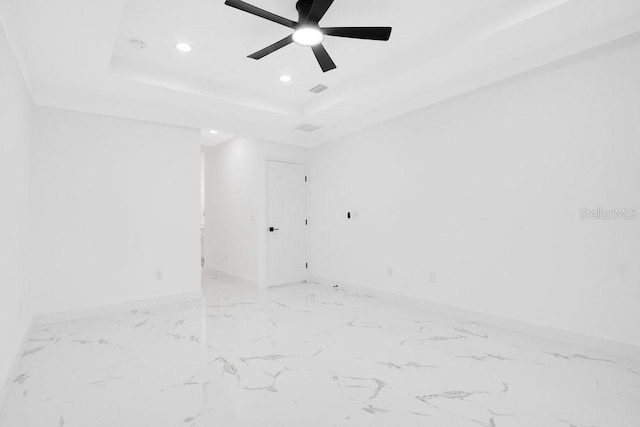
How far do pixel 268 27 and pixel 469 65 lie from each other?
6.53 feet

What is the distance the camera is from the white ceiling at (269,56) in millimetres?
2598

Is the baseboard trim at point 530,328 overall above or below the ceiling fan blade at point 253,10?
below

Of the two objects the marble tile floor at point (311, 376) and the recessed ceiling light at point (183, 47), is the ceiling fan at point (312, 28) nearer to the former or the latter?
the recessed ceiling light at point (183, 47)

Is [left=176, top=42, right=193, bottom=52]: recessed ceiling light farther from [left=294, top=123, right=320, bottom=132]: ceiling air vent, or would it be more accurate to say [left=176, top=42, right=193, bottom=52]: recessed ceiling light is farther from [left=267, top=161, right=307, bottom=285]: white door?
[left=267, top=161, right=307, bottom=285]: white door

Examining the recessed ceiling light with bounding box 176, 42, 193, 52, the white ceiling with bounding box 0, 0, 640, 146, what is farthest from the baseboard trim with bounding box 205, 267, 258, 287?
the recessed ceiling light with bounding box 176, 42, 193, 52

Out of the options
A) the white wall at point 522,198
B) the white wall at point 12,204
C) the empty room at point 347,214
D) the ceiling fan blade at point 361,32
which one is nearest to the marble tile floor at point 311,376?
the empty room at point 347,214

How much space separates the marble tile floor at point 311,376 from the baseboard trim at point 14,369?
38 mm

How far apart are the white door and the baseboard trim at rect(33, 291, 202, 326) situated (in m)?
1.38

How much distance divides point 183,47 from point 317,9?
62.1 inches

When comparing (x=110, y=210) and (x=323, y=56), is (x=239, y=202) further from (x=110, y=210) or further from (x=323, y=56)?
(x=323, y=56)

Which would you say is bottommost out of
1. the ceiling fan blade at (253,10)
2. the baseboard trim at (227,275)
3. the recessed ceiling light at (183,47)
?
the baseboard trim at (227,275)

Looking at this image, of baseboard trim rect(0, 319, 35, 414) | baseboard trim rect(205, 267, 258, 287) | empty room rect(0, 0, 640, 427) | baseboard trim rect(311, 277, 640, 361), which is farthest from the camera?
baseboard trim rect(205, 267, 258, 287)

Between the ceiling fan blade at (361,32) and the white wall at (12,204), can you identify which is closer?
the white wall at (12,204)

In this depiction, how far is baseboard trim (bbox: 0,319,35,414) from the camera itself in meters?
2.15
